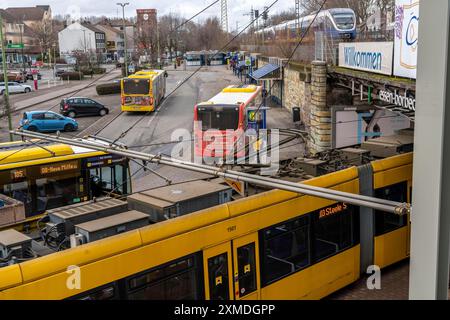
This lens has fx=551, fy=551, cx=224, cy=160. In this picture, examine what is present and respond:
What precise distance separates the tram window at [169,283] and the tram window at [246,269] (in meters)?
0.81

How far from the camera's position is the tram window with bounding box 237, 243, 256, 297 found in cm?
775

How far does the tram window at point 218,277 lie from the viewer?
7332mm

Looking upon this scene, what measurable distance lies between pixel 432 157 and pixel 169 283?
162 inches

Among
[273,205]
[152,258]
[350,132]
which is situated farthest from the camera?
[350,132]

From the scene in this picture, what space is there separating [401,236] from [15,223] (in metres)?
7.73

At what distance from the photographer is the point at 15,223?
1091 centimetres

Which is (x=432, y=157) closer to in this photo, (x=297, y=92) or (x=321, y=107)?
(x=321, y=107)

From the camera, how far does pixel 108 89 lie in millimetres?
53969

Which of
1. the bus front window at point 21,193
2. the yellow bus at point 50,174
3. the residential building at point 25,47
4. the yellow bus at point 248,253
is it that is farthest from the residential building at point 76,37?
the yellow bus at point 248,253

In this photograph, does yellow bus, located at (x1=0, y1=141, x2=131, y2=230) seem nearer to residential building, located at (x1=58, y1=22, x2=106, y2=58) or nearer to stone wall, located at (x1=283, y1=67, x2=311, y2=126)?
stone wall, located at (x1=283, y1=67, x2=311, y2=126)

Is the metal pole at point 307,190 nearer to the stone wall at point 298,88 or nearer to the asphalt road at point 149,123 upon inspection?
the asphalt road at point 149,123

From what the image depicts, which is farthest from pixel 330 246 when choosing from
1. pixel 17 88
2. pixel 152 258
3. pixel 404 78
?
pixel 17 88

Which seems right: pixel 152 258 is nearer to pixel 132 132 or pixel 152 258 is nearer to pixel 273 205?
pixel 273 205

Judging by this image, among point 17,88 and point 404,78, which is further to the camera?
point 17,88
